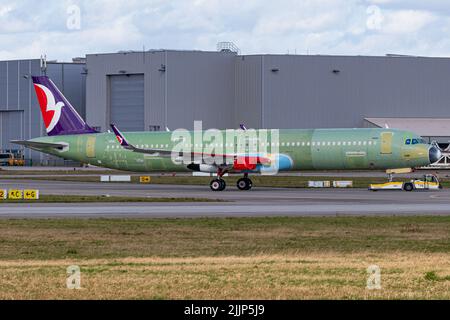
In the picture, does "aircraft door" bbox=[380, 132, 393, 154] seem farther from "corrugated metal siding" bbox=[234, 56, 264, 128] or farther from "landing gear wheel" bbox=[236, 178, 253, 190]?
"corrugated metal siding" bbox=[234, 56, 264, 128]

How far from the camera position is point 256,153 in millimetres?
64625

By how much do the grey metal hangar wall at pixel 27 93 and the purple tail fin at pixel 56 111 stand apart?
62315 mm

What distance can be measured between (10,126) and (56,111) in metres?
68.8

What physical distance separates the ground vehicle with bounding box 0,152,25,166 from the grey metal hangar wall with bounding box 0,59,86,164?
1472 millimetres

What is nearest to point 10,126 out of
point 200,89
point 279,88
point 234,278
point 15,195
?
point 200,89

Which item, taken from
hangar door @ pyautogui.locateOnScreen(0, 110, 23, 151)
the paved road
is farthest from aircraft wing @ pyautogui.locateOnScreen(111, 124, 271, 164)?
hangar door @ pyautogui.locateOnScreen(0, 110, 23, 151)

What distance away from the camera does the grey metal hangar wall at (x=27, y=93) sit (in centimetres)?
13525

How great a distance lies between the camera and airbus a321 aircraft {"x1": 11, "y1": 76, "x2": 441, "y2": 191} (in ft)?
204

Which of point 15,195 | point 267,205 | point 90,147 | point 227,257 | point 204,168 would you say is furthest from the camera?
point 90,147

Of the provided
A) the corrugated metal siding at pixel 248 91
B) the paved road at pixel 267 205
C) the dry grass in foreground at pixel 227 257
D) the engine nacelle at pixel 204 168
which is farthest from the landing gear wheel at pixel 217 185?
the corrugated metal siding at pixel 248 91

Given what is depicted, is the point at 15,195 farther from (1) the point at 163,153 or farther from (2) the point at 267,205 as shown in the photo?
(2) the point at 267,205

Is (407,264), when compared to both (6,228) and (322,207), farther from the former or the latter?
(322,207)

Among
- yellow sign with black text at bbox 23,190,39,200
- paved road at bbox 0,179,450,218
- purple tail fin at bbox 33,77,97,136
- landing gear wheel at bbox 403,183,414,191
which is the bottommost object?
paved road at bbox 0,179,450,218

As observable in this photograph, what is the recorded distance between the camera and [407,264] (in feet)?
78.0
